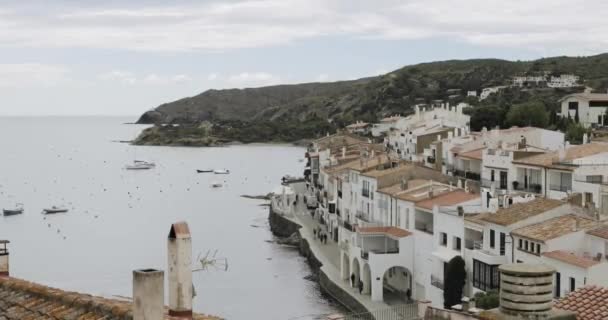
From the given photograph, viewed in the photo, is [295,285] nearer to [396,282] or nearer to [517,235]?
[396,282]

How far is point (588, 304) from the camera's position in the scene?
44.8 feet

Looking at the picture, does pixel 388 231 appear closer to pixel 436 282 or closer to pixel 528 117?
pixel 436 282

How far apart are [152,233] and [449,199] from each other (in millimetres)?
39207

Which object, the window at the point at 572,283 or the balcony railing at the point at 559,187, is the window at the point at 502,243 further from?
the balcony railing at the point at 559,187

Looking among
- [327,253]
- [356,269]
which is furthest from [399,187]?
[327,253]

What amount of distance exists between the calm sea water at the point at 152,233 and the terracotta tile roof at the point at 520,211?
9640 mm

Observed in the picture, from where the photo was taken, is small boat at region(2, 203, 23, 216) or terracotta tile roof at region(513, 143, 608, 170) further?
small boat at region(2, 203, 23, 216)

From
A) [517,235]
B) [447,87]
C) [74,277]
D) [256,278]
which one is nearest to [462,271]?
[517,235]

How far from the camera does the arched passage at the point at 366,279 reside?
3934cm

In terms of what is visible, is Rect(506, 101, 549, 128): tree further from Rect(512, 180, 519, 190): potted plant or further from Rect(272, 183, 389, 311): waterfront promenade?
Rect(512, 180, 519, 190): potted plant

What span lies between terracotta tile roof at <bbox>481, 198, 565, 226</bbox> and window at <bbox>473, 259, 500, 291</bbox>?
1563 millimetres

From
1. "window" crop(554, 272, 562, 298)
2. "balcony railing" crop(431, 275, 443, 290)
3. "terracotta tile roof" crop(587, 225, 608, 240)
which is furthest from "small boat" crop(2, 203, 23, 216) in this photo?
"window" crop(554, 272, 562, 298)

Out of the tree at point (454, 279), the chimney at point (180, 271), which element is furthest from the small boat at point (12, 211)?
the chimney at point (180, 271)

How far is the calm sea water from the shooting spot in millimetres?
46250
